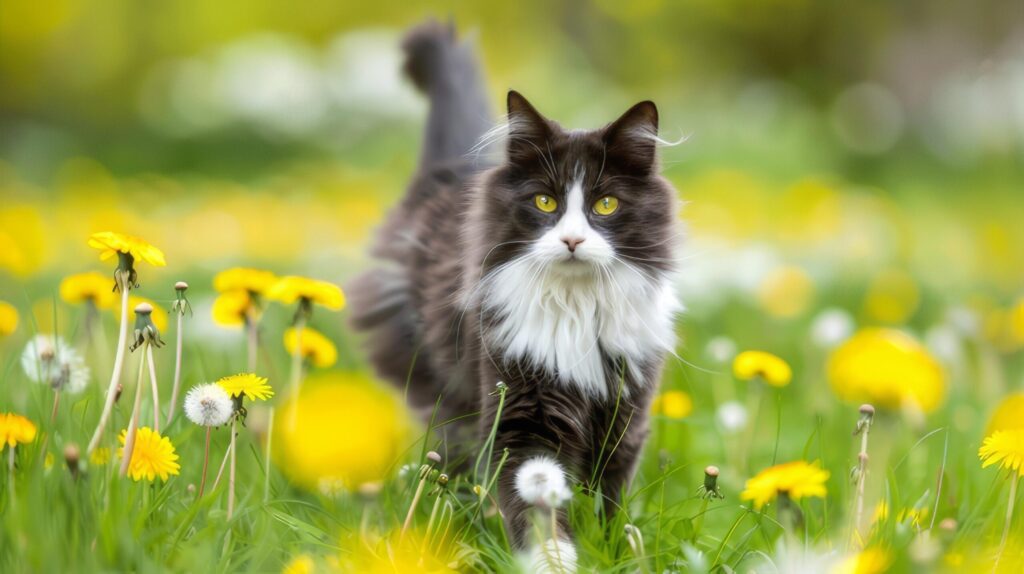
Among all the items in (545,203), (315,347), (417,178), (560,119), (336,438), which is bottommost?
(336,438)

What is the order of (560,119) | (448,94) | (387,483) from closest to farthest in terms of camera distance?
(387,483)
(448,94)
(560,119)

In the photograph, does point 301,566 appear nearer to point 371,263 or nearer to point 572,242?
point 572,242

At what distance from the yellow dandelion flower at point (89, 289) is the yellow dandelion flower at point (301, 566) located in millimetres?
810

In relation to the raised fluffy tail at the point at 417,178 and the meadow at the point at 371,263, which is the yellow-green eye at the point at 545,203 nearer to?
the meadow at the point at 371,263

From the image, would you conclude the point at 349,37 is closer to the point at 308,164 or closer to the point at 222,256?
the point at 308,164

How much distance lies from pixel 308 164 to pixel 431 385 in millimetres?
6773

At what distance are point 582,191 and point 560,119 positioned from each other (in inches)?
267

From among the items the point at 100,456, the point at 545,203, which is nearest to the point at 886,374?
the point at 545,203

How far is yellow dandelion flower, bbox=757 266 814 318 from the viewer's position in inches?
150

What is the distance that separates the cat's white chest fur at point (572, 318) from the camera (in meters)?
2.16

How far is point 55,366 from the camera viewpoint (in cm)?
194

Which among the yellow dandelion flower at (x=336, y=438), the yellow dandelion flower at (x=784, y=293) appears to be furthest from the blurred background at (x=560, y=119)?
the yellow dandelion flower at (x=336, y=438)

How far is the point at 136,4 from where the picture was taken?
10766mm

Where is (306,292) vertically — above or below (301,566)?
above
